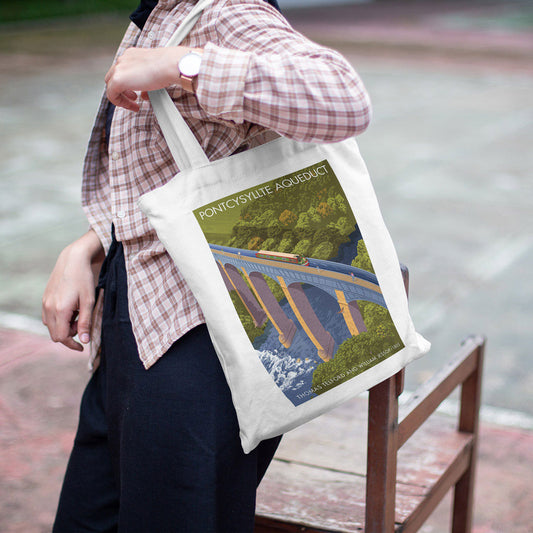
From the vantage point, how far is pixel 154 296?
1.20 metres

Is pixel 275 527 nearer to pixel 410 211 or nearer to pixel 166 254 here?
pixel 166 254

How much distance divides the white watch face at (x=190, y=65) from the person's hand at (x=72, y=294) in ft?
1.67

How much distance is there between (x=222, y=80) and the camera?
1023 millimetres

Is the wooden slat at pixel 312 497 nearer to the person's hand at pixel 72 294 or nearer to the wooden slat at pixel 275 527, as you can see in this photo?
the wooden slat at pixel 275 527

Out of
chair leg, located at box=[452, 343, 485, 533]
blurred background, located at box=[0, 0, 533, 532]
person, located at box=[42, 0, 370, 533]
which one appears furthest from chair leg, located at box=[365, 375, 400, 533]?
blurred background, located at box=[0, 0, 533, 532]

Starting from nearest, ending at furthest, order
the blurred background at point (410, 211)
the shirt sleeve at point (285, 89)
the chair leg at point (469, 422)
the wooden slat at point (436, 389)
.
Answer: the shirt sleeve at point (285, 89) → the wooden slat at point (436, 389) → the chair leg at point (469, 422) → the blurred background at point (410, 211)

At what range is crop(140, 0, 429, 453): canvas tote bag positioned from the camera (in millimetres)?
1099

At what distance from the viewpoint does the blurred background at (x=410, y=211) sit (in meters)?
2.94

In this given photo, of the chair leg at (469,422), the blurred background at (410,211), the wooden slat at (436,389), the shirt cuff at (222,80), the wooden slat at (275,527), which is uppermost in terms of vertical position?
the shirt cuff at (222,80)

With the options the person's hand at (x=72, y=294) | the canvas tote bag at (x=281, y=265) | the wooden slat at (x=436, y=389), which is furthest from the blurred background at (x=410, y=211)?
the canvas tote bag at (x=281, y=265)

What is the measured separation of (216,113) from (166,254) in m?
0.26

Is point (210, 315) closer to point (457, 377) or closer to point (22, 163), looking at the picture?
point (457, 377)

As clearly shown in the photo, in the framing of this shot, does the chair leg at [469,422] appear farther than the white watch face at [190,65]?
Yes

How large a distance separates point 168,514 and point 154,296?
14.6 inches
